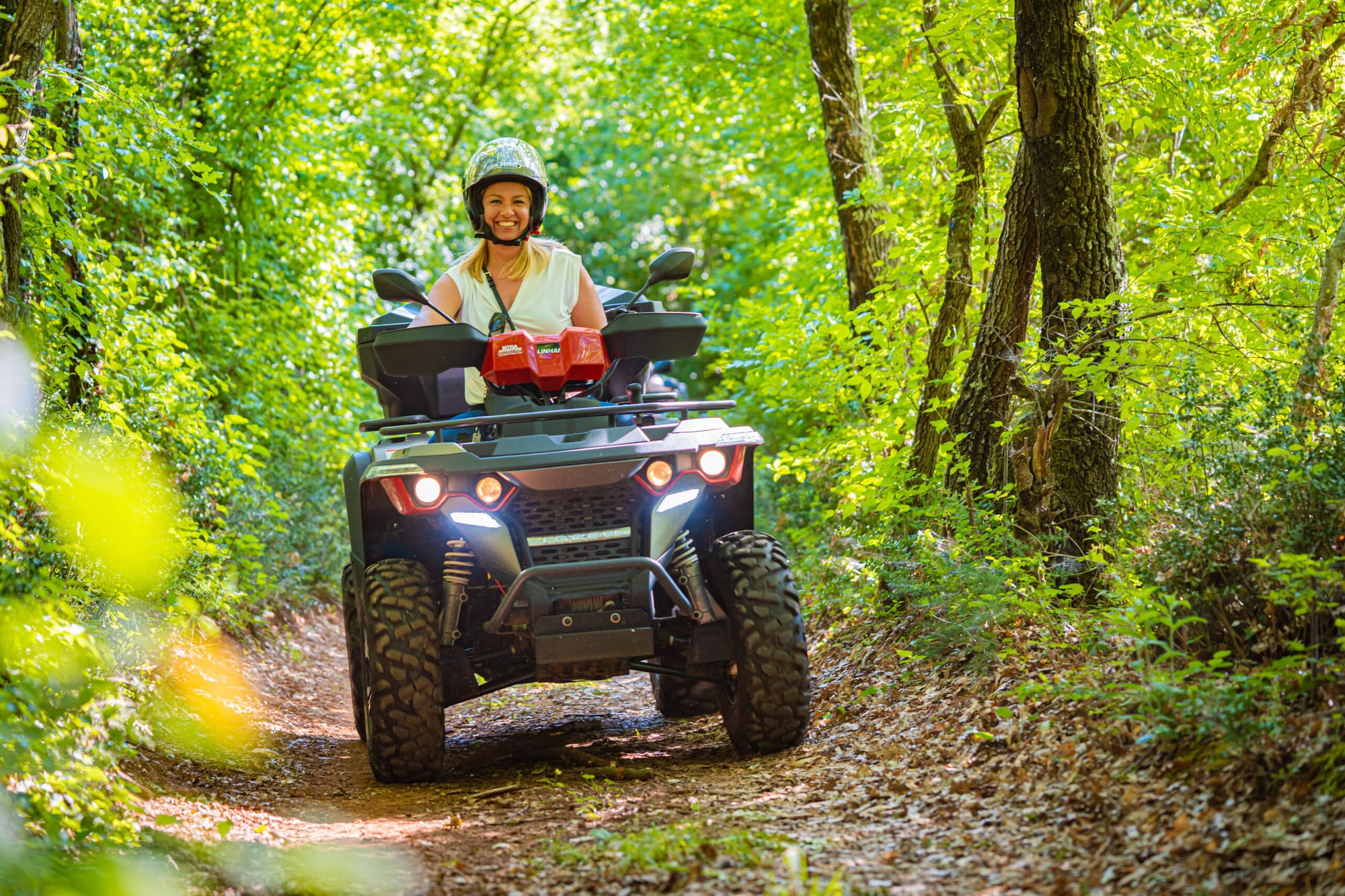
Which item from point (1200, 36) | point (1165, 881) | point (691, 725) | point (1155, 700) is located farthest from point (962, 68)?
point (1165, 881)

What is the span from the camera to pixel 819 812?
394 centimetres

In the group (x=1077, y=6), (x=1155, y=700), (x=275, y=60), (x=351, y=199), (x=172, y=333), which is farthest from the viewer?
(x=351, y=199)

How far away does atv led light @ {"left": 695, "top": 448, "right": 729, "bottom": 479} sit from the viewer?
470 centimetres

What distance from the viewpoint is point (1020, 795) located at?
12.2ft

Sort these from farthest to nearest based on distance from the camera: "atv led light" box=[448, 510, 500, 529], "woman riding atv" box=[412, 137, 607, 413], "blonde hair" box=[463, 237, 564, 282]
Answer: "blonde hair" box=[463, 237, 564, 282], "woman riding atv" box=[412, 137, 607, 413], "atv led light" box=[448, 510, 500, 529]

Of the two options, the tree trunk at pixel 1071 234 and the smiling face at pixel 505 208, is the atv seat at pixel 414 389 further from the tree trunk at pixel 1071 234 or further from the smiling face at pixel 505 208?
the tree trunk at pixel 1071 234

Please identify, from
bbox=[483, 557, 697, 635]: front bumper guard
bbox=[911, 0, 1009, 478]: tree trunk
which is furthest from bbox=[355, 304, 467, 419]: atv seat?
bbox=[911, 0, 1009, 478]: tree trunk

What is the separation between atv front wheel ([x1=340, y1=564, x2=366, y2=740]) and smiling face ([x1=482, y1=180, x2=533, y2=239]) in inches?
67.9

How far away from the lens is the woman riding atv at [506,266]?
5523 mm

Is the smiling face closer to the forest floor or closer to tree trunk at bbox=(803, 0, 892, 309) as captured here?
the forest floor

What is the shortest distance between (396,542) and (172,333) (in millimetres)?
3000

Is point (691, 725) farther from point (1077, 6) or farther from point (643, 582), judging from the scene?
point (1077, 6)

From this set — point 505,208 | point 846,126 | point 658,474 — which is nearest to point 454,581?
point 658,474

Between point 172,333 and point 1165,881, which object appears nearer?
point 1165,881
